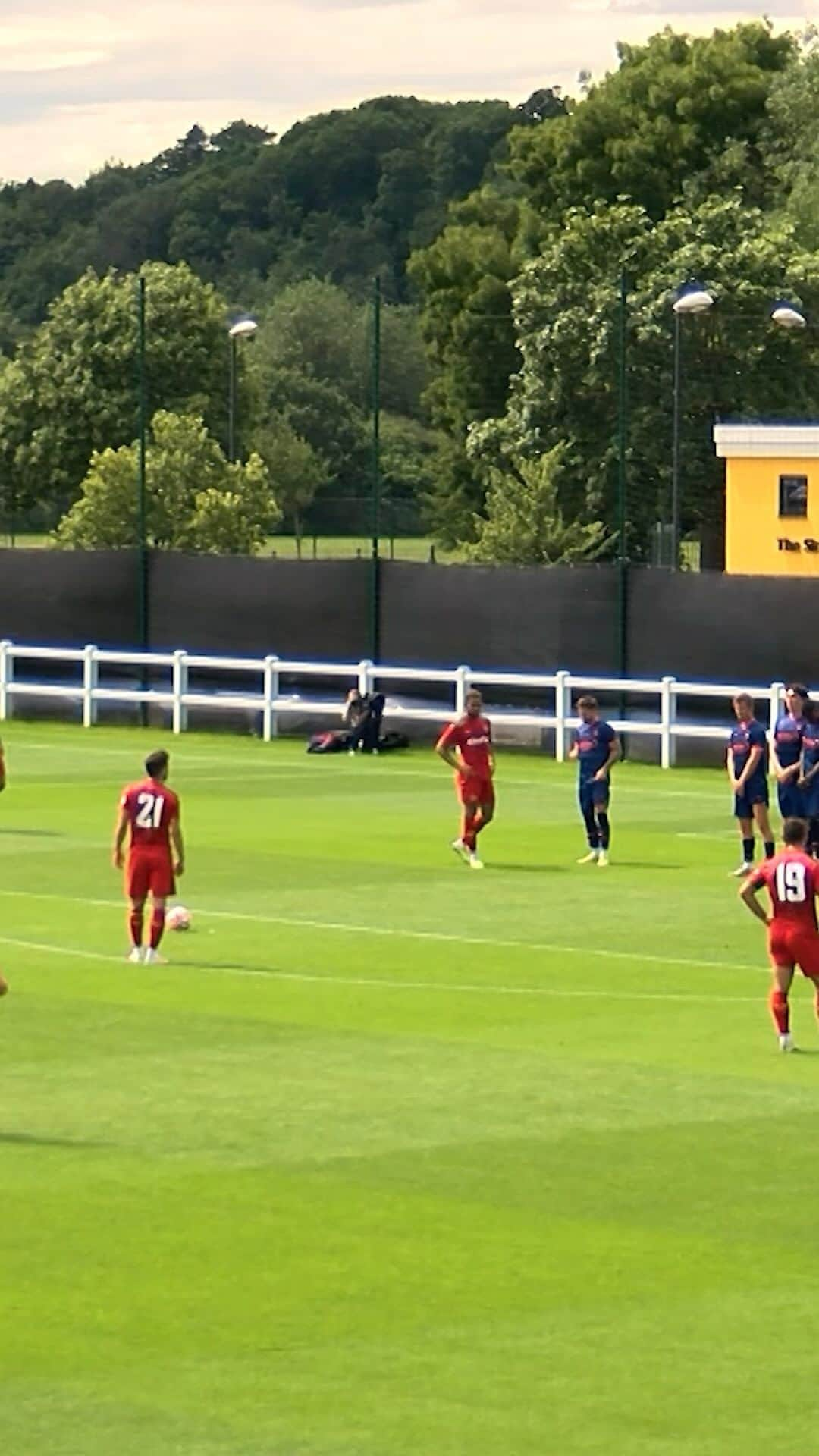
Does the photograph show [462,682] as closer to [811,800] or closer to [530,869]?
[530,869]

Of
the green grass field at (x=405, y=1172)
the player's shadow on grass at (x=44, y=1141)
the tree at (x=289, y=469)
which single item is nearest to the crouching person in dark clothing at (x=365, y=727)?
the green grass field at (x=405, y=1172)

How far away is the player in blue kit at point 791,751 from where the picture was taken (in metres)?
28.7

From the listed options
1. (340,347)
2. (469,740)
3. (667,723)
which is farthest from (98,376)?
(469,740)

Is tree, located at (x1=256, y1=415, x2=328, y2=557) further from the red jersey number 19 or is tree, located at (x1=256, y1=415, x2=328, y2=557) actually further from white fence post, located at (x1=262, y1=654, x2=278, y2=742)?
the red jersey number 19

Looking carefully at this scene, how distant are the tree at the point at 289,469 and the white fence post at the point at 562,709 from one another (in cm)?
6322

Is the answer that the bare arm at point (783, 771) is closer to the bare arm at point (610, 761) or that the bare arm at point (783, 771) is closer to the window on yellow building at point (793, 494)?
the bare arm at point (610, 761)

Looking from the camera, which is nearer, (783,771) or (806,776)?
(806,776)

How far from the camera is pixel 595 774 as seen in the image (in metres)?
30.6

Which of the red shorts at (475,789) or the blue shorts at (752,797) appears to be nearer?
the blue shorts at (752,797)

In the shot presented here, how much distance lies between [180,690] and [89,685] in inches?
71.9

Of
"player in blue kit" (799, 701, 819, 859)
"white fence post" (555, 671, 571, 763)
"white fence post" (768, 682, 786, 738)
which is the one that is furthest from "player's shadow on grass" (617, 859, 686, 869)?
"white fence post" (555, 671, 571, 763)

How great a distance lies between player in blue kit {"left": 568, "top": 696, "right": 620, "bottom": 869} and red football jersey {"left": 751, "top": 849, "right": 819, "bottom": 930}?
10.9 meters

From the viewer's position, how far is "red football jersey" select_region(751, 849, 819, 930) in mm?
19344

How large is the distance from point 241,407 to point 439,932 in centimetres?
7406
